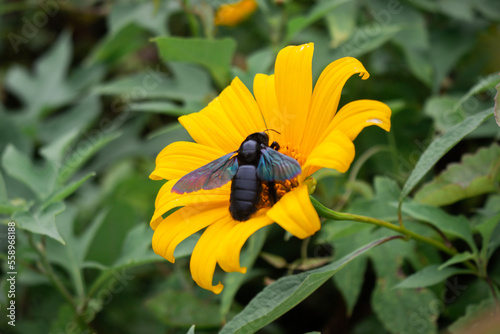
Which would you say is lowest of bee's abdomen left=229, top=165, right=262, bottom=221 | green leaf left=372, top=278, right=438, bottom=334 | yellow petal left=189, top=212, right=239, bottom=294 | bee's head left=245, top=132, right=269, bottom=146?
green leaf left=372, top=278, right=438, bottom=334

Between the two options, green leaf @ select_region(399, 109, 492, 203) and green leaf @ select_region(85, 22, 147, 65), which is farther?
green leaf @ select_region(85, 22, 147, 65)

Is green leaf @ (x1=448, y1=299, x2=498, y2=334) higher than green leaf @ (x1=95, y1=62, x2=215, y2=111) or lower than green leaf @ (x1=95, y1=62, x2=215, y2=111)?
lower

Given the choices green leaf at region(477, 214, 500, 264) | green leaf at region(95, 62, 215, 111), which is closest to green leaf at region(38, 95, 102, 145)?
green leaf at region(95, 62, 215, 111)

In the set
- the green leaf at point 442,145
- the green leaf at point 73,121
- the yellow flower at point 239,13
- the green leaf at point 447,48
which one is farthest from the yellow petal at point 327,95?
the green leaf at point 73,121

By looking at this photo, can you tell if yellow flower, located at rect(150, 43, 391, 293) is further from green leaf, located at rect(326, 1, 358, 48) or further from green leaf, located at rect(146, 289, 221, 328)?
green leaf, located at rect(326, 1, 358, 48)

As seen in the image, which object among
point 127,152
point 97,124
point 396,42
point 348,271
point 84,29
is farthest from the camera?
point 84,29

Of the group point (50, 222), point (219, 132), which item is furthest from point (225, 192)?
point (50, 222)

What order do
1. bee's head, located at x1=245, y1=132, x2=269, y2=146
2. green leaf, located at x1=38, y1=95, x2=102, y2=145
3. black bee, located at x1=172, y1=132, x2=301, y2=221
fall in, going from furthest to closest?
1. green leaf, located at x1=38, y1=95, x2=102, y2=145
2. bee's head, located at x1=245, y1=132, x2=269, y2=146
3. black bee, located at x1=172, y1=132, x2=301, y2=221

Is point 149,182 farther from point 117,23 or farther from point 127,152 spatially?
point 117,23
